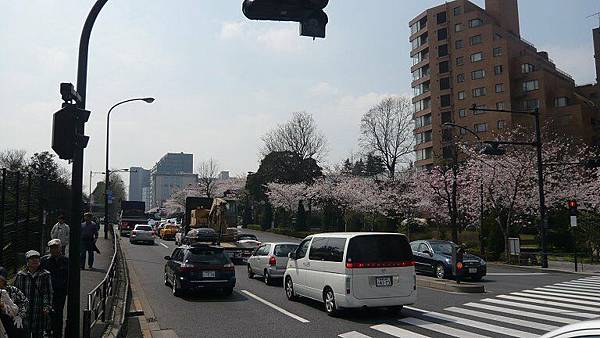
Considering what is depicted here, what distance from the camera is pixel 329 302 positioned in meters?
12.1

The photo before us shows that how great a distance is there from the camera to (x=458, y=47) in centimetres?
6988

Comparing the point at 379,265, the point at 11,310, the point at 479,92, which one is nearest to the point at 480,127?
the point at 479,92

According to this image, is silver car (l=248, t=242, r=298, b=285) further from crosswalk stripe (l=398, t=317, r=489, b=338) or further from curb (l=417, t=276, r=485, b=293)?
crosswalk stripe (l=398, t=317, r=489, b=338)

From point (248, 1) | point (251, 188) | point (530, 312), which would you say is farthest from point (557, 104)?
point (248, 1)

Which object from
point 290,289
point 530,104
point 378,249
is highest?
point 530,104

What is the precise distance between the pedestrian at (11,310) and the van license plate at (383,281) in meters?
7.24

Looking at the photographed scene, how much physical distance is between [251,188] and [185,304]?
65.1 m

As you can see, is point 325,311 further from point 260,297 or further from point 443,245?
point 443,245

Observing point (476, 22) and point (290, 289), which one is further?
point (476, 22)

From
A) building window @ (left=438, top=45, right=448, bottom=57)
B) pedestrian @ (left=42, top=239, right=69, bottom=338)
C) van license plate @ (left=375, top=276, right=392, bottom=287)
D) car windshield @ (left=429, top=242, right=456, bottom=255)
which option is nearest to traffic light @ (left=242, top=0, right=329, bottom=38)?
pedestrian @ (left=42, top=239, right=69, bottom=338)

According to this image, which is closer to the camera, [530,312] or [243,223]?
[530,312]

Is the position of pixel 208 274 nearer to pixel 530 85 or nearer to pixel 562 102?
pixel 530 85

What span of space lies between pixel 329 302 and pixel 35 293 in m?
6.61

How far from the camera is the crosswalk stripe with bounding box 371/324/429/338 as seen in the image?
984 centimetres
